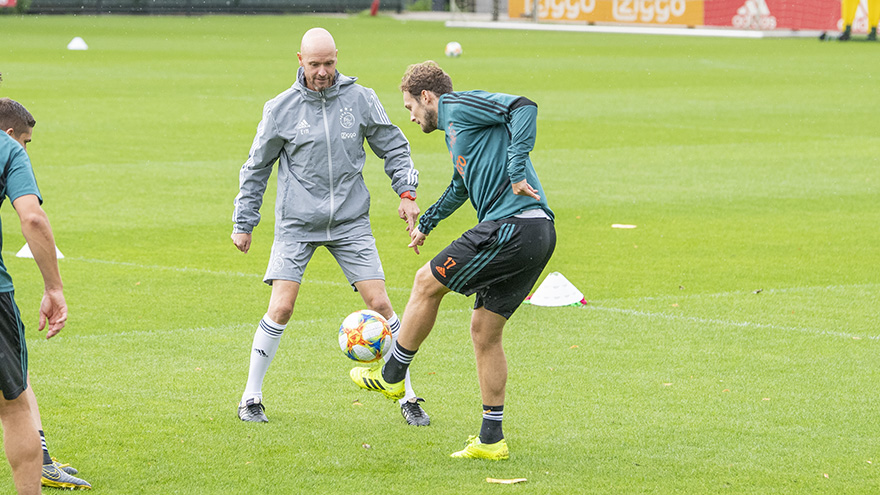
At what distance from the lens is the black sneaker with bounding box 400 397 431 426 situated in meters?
6.57

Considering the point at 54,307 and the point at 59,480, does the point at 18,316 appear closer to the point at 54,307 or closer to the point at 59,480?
the point at 54,307

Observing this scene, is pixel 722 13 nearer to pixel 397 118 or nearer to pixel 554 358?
pixel 397 118

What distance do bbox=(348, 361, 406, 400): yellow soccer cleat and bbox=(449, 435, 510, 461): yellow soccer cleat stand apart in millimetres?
469

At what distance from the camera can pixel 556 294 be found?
9.27 meters

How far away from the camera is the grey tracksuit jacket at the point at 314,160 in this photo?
→ 653cm

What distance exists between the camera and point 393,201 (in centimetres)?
1422

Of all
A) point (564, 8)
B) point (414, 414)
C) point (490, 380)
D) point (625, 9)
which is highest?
point (490, 380)

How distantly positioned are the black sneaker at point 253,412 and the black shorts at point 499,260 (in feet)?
4.73

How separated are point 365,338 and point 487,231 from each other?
1.02 meters

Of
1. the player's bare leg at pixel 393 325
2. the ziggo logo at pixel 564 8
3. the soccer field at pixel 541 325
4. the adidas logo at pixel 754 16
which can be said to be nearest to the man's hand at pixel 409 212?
the player's bare leg at pixel 393 325

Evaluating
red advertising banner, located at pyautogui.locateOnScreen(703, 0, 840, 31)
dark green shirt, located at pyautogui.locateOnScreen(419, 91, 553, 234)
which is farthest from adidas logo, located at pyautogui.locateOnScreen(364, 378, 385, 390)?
red advertising banner, located at pyautogui.locateOnScreen(703, 0, 840, 31)

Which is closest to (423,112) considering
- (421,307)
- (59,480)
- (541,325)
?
(421,307)

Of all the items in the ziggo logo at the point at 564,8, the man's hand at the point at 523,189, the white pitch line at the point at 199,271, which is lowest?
the ziggo logo at the point at 564,8

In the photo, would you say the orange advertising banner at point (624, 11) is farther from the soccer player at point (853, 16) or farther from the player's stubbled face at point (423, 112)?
the player's stubbled face at point (423, 112)
